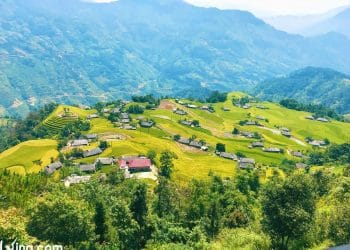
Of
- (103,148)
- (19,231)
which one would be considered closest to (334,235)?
(19,231)

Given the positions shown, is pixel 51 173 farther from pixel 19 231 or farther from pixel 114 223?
pixel 19 231

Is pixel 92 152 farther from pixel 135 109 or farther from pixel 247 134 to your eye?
pixel 247 134

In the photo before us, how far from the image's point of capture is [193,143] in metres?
148

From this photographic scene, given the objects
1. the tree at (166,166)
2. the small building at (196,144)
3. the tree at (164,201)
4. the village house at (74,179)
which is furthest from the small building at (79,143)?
the tree at (164,201)

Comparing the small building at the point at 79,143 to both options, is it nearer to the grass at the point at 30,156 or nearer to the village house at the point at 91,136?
the village house at the point at 91,136

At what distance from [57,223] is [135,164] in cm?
6806

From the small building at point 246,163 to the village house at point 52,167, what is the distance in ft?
175

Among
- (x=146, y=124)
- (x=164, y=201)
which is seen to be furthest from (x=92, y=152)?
(x=164, y=201)

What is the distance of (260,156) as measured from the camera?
147750 millimetres

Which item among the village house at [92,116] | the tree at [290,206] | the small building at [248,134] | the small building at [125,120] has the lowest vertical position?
the small building at [248,134]

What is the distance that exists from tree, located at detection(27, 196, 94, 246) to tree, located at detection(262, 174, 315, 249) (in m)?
20.3

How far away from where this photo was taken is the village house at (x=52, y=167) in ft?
364

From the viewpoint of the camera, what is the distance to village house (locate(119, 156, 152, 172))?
11150 centimetres

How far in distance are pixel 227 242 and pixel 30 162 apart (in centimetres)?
9560
